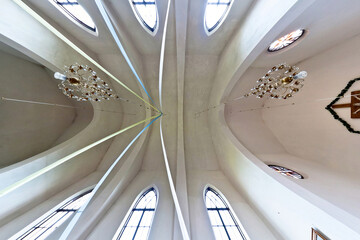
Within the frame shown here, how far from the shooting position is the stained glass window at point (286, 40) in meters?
4.37

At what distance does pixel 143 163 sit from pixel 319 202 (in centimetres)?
648

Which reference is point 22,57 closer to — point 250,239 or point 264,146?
point 250,239

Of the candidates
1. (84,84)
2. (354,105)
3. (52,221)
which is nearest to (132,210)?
(52,221)

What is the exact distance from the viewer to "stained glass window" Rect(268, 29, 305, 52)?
4374 mm

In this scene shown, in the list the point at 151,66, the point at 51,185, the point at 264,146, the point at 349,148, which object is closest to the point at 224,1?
the point at 151,66

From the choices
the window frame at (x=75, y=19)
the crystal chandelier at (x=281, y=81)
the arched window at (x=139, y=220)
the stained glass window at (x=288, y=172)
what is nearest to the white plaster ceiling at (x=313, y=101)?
the stained glass window at (x=288, y=172)

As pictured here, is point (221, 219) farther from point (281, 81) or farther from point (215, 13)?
point (215, 13)

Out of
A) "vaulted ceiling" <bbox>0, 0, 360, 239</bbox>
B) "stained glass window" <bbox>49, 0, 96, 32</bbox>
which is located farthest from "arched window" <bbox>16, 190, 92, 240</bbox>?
"stained glass window" <bbox>49, 0, 96, 32</bbox>

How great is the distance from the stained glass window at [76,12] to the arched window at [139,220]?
6.90 metres

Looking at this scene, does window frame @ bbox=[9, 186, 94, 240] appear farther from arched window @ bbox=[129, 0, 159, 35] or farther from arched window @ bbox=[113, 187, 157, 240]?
arched window @ bbox=[129, 0, 159, 35]

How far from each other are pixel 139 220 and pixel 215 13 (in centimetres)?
789

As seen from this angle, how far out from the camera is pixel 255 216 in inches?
169

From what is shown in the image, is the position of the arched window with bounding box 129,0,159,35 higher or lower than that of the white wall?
higher

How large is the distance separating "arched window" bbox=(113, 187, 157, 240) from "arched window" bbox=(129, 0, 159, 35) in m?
6.64
